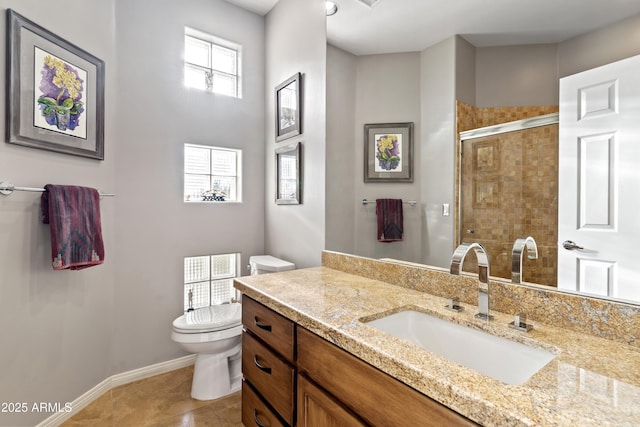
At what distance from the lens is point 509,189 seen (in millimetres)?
1069

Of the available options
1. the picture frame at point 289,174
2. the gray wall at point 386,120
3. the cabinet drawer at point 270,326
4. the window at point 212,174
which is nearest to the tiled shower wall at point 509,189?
the gray wall at point 386,120

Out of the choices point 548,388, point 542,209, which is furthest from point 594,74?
point 548,388

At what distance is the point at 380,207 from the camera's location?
1.62 metres

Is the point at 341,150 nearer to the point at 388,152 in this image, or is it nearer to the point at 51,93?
the point at 388,152

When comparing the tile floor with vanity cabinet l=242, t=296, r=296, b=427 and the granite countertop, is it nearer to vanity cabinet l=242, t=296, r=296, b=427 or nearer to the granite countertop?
vanity cabinet l=242, t=296, r=296, b=427

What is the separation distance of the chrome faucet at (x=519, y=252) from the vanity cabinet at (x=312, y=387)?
584 mm

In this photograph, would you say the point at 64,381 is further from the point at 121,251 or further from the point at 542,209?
the point at 542,209

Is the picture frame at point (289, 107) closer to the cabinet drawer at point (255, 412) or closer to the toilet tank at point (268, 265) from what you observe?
the toilet tank at point (268, 265)

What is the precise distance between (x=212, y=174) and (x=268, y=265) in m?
1.02

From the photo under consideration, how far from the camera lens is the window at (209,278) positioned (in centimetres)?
266

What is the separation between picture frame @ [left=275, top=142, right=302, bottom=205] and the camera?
94.0 inches

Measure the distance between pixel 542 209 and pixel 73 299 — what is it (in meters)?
2.55

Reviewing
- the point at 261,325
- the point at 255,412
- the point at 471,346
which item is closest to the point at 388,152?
the point at 471,346

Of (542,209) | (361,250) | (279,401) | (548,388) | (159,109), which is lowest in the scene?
(279,401)
